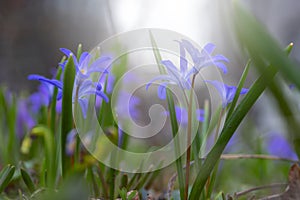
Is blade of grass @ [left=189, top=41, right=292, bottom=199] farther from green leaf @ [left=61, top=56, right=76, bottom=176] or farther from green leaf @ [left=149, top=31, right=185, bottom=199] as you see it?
green leaf @ [left=61, top=56, right=76, bottom=176]

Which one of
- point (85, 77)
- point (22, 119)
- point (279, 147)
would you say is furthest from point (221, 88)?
point (279, 147)

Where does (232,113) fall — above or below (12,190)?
above

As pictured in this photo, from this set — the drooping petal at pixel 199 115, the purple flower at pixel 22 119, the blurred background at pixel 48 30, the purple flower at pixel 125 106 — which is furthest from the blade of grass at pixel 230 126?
the blurred background at pixel 48 30

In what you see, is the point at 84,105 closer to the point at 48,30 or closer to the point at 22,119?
the point at 22,119

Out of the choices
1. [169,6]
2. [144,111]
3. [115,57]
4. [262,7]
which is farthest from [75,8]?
[115,57]

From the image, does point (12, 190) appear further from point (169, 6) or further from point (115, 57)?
point (169, 6)

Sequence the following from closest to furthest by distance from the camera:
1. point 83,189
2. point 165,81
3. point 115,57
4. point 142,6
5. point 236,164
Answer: point 83,189 < point 165,81 < point 115,57 < point 236,164 < point 142,6

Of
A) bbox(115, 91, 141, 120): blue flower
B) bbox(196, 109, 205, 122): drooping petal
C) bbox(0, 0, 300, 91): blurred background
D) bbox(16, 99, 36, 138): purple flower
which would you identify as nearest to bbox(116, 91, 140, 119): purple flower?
bbox(115, 91, 141, 120): blue flower

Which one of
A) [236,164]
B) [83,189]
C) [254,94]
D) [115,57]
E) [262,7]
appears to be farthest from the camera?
[262,7]
